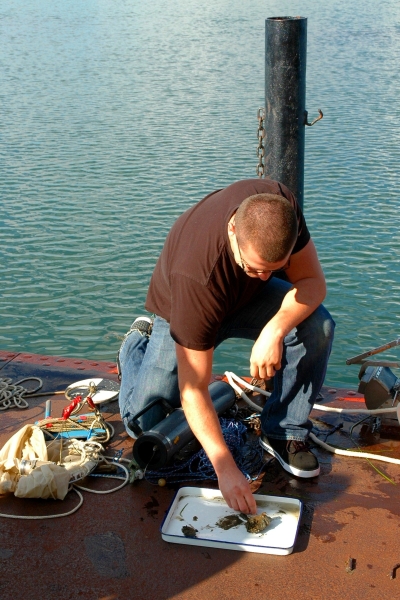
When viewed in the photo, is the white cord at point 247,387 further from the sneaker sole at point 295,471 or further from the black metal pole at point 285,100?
the black metal pole at point 285,100

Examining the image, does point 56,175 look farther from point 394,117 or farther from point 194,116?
point 394,117

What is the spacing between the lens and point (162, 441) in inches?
124

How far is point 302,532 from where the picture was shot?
2.83 m

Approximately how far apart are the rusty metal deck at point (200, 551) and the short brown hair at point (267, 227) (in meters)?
1.05

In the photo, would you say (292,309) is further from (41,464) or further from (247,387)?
(41,464)

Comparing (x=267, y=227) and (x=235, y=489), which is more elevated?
(x=267, y=227)

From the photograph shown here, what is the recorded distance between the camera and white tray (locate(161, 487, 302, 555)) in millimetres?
2717

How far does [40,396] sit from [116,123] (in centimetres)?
951

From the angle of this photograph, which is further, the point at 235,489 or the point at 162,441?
the point at 162,441

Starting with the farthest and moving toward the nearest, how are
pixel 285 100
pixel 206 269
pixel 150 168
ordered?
pixel 150 168, pixel 285 100, pixel 206 269

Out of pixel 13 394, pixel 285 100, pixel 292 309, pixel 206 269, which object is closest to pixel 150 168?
pixel 285 100

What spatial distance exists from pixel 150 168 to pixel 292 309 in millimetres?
7688

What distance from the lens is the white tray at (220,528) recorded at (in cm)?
272

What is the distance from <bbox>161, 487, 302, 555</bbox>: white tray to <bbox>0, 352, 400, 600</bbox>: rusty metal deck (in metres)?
0.03
